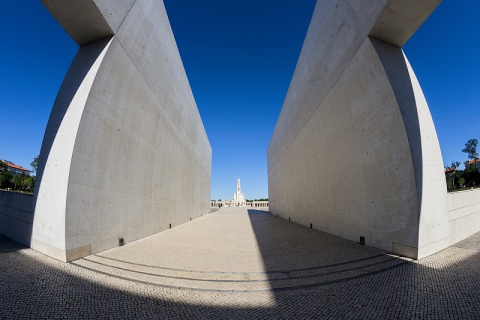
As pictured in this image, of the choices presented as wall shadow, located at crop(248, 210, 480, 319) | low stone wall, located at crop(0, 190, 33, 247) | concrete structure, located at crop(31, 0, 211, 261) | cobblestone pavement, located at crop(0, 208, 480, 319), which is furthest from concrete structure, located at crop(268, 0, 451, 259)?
low stone wall, located at crop(0, 190, 33, 247)

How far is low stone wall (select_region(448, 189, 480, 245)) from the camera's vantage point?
5.47m

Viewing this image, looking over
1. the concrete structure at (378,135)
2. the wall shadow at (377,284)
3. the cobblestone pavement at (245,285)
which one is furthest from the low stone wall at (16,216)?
the concrete structure at (378,135)

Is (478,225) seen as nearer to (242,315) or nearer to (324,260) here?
(324,260)

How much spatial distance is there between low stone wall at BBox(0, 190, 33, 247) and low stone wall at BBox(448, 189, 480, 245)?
33.7 ft

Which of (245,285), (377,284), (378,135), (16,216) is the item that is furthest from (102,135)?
(378,135)

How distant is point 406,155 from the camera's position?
470 cm

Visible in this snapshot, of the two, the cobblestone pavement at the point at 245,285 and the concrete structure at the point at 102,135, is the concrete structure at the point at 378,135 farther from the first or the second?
the concrete structure at the point at 102,135

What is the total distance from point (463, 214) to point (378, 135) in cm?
357

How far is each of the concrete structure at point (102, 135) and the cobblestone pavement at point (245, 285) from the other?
0.85 meters

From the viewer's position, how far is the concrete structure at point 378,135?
4688 mm

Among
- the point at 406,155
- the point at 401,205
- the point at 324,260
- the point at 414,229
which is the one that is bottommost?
the point at 324,260

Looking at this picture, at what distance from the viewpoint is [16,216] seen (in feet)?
20.7

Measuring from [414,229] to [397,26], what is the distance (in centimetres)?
450

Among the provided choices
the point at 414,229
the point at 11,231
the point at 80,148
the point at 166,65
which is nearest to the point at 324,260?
the point at 414,229
